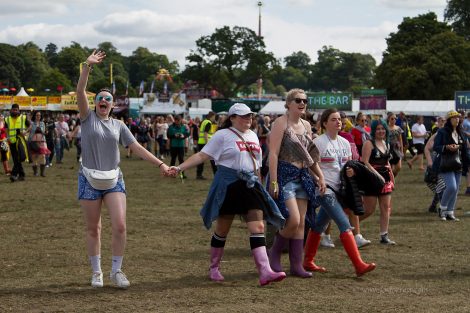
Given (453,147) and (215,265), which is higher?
(453,147)

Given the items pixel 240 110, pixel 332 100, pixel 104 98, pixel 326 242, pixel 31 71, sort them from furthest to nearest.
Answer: pixel 31 71 < pixel 332 100 < pixel 326 242 < pixel 240 110 < pixel 104 98

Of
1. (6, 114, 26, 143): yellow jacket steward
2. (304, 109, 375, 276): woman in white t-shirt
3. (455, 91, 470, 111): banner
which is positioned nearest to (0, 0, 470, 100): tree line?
(455, 91, 470, 111): banner

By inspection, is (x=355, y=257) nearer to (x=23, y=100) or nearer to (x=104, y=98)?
(x=104, y=98)

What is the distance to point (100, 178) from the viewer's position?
7.35 m

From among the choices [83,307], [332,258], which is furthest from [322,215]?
[83,307]

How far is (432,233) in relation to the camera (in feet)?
38.6

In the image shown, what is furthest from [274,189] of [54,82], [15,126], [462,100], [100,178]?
[54,82]

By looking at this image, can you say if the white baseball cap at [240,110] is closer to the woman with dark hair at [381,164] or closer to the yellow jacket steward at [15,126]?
the woman with dark hair at [381,164]

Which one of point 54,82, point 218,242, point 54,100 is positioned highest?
point 54,82

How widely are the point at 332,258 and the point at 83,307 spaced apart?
3.62m

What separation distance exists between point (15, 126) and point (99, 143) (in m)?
12.7

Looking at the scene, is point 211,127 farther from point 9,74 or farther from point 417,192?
point 9,74

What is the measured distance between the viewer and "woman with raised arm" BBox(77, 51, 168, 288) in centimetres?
741

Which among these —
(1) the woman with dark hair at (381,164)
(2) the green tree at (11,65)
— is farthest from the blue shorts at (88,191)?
(2) the green tree at (11,65)
